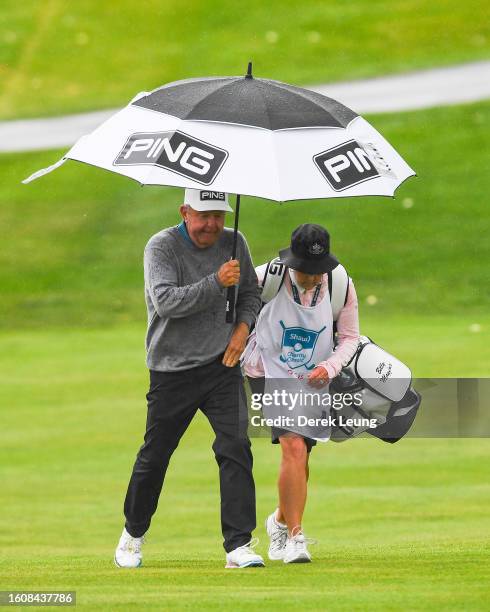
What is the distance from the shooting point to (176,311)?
688 centimetres

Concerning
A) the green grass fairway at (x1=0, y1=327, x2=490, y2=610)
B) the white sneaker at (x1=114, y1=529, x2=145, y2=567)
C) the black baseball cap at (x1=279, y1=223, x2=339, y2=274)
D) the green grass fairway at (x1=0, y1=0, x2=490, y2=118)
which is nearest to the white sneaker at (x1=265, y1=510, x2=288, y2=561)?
the green grass fairway at (x1=0, y1=327, x2=490, y2=610)

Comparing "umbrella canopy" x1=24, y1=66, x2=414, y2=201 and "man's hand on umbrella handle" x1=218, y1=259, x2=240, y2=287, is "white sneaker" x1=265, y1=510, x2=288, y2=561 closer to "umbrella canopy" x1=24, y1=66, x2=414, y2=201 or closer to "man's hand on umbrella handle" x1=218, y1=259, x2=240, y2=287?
"man's hand on umbrella handle" x1=218, y1=259, x2=240, y2=287

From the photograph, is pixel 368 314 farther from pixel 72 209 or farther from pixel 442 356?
pixel 72 209

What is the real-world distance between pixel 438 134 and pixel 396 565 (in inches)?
825

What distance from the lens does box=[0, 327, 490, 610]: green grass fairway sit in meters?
6.18

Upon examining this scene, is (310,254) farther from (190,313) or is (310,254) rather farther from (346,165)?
(190,313)

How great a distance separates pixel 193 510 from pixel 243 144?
477 centimetres

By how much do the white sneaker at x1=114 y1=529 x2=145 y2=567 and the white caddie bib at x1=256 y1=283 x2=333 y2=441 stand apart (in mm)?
855

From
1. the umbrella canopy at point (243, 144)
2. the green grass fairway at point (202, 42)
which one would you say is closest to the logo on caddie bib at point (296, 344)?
the umbrella canopy at point (243, 144)

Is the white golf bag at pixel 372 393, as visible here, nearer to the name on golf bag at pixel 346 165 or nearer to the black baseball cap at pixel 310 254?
the black baseball cap at pixel 310 254

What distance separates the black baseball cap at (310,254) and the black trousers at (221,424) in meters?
0.56

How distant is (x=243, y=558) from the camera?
276 inches

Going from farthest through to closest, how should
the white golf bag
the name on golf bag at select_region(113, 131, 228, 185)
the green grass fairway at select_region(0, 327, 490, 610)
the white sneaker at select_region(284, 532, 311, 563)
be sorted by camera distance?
the white golf bag
the white sneaker at select_region(284, 532, 311, 563)
the name on golf bag at select_region(113, 131, 228, 185)
the green grass fairway at select_region(0, 327, 490, 610)

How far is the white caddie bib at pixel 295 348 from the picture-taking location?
7.28 meters
